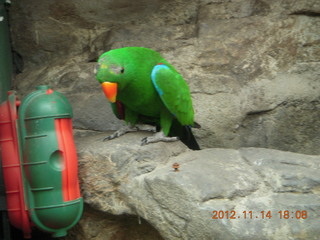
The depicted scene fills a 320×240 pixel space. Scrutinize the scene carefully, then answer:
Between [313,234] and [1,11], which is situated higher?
[1,11]

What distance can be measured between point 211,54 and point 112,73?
135 centimetres

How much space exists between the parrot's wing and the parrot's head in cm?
25

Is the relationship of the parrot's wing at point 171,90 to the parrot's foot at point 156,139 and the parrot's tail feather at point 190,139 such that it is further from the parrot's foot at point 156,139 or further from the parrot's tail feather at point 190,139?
the parrot's tail feather at point 190,139

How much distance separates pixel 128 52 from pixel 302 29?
64.4 inches

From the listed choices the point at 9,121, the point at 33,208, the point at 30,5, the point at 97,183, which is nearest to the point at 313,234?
the point at 97,183

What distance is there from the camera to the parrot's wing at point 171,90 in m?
2.84

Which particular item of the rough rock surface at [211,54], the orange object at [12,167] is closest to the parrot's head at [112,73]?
the orange object at [12,167]

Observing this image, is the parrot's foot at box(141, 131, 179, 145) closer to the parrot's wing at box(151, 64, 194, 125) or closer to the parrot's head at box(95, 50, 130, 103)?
the parrot's wing at box(151, 64, 194, 125)

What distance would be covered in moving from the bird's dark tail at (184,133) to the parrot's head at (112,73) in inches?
29.0

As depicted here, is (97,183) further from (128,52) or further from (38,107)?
(128,52)

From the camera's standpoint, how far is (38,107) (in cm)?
238

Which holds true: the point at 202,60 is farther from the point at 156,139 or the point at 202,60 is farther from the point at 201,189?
the point at 201,189

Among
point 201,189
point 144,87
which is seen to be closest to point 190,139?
point 144,87

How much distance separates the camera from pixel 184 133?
3316mm
